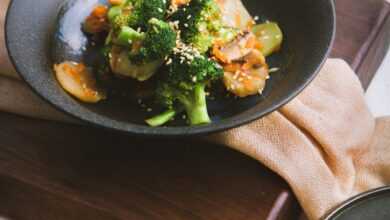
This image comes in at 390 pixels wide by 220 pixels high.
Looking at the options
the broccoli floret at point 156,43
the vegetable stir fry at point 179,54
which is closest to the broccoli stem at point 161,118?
the vegetable stir fry at point 179,54

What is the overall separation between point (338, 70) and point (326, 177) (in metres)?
0.33

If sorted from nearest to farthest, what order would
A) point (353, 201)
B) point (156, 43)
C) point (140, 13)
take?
point (353, 201)
point (156, 43)
point (140, 13)

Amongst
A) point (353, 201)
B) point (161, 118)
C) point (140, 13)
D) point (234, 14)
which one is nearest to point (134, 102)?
point (161, 118)

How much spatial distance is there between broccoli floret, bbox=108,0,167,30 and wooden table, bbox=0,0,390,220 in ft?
0.90

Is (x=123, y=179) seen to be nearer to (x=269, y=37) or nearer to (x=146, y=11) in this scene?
(x=146, y=11)

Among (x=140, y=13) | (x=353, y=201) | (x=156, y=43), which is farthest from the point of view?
(x=140, y=13)

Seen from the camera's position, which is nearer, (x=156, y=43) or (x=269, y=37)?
(x=156, y=43)

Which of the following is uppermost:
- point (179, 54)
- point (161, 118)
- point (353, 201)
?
point (179, 54)

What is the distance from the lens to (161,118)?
132 centimetres

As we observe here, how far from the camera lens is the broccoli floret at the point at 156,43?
51.7 inches

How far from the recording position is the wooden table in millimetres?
1267

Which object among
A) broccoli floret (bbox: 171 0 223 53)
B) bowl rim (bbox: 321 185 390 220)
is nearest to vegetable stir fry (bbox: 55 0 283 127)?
broccoli floret (bbox: 171 0 223 53)

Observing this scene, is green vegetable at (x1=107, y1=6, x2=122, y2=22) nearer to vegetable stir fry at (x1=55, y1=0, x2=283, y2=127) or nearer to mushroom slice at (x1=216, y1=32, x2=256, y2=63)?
vegetable stir fry at (x1=55, y1=0, x2=283, y2=127)

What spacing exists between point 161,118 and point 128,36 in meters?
0.22
